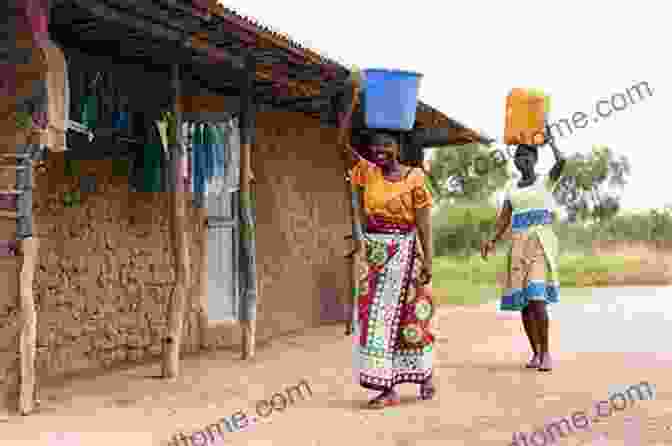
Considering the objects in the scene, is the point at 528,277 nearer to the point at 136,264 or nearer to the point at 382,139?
the point at 382,139

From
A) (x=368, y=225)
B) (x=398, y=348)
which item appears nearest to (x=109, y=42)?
(x=368, y=225)

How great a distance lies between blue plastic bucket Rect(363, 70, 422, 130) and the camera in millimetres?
5133

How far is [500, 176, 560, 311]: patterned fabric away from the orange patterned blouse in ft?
6.03

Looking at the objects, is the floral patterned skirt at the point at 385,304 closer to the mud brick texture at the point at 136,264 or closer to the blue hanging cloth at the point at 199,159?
the mud brick texture at the point at 136,264

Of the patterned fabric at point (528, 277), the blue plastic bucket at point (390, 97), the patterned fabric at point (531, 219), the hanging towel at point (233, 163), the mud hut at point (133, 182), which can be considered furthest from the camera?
the hanging towel at point (233, 163)

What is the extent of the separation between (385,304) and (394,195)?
0.69 metres

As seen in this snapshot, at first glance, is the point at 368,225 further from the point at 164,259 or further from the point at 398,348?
the point at 164,259

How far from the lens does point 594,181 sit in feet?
152

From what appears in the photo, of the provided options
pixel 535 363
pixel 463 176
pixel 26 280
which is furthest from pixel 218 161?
pixel 463 176

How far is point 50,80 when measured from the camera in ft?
16.9

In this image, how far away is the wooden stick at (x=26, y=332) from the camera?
518 centimetres

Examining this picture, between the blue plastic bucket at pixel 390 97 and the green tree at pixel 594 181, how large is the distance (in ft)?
137

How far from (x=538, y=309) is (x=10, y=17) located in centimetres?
447

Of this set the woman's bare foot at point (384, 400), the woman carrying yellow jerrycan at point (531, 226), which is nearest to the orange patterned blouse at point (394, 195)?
the woman's bare foot at point (384, 400)
